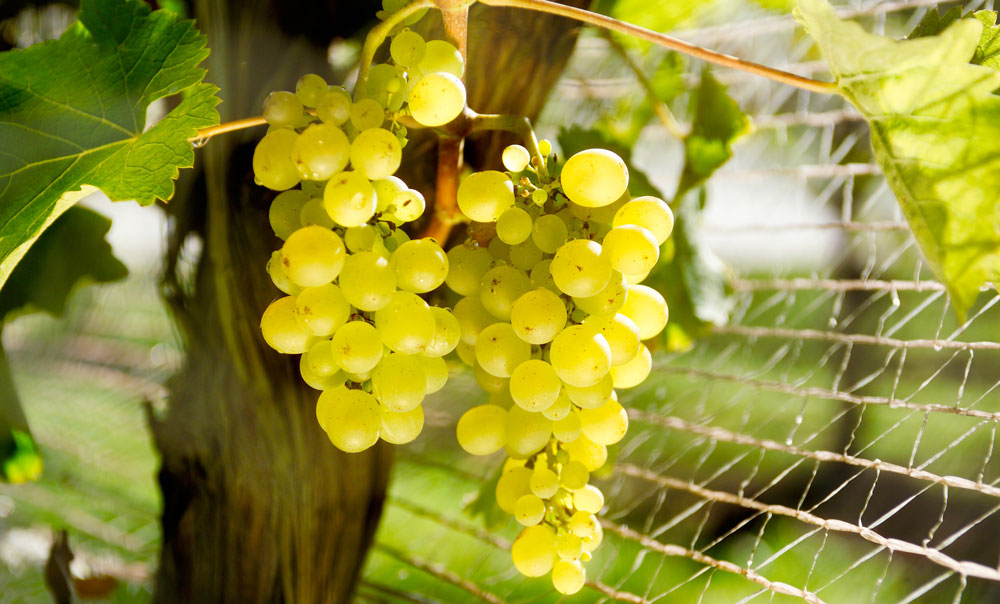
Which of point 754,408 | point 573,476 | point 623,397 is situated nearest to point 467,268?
point 573,476

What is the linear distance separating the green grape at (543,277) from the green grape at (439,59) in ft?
0.31

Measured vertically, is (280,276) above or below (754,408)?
above

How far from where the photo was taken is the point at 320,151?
10.4 inches

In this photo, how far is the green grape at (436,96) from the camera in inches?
11.1

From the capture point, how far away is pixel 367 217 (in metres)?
0.27

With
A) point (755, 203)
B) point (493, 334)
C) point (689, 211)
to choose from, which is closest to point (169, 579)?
point (493, 334)

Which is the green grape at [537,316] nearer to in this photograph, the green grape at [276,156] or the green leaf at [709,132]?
the green grape at [276,156]

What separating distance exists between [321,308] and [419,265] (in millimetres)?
42

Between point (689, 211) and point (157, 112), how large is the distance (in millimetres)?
473

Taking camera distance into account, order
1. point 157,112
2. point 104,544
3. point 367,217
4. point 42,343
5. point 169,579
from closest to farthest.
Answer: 1. point 367,217
2. point 169,579
3. point 157,112
4. point 104,544
5. point 42,343

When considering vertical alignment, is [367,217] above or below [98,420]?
above

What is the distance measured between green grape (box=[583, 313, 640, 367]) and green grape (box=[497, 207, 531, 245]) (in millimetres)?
51

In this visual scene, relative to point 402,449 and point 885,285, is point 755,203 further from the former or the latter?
point 402,449

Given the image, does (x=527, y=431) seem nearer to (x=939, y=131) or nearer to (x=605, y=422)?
(x=605, y=422)
